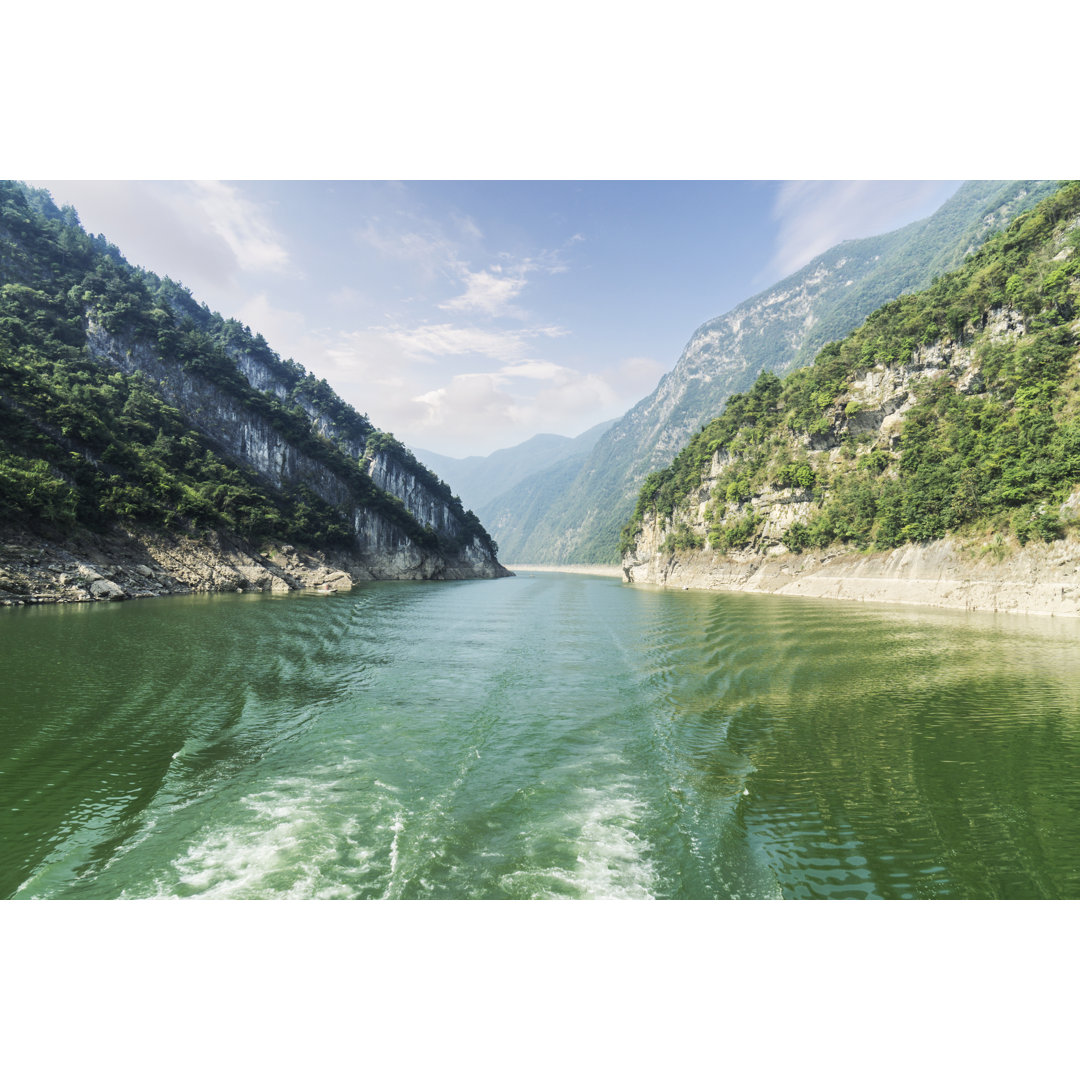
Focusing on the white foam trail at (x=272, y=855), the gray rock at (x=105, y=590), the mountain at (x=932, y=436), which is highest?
the mountain at (x=932, y=436)

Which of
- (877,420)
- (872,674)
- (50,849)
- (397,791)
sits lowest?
(872,674)

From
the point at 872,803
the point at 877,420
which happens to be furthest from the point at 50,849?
the point at 877,420

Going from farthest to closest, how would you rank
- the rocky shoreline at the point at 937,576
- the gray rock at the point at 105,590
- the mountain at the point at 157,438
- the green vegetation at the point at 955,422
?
1. the mountain at the point at 157,438
2. the gray rock at the point at 105,590
3. the green vegetation at the point at 955,422
4. the rocky shoreline at the point at 937,576

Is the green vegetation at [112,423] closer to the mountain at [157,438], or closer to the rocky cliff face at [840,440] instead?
the mountain at [157,438]

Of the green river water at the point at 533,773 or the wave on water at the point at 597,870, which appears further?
the green river water at the point at 533,773

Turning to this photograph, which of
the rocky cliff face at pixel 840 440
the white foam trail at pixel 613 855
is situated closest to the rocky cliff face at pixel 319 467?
the rocky cliff face at pixel 840 440

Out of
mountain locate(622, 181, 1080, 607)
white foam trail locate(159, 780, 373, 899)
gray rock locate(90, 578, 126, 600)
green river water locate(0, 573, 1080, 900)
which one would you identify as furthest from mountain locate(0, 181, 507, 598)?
mountain locate(622, 181, 1080, 607)

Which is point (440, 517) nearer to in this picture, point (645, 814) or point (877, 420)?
point (877, 420)
